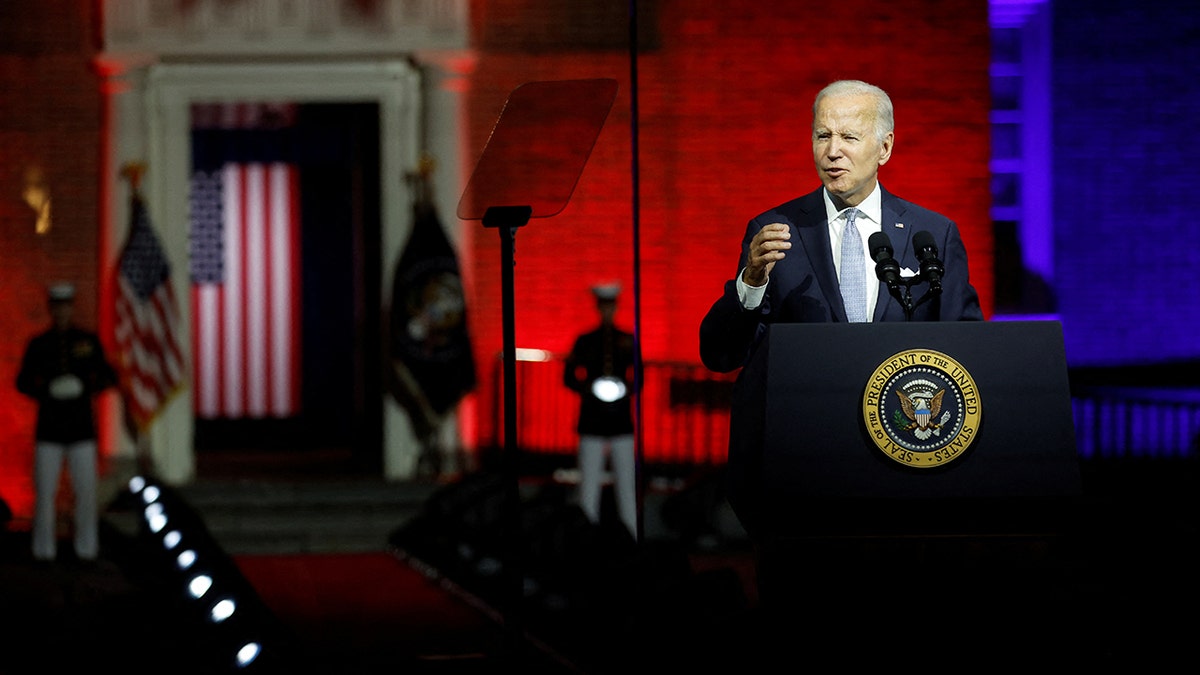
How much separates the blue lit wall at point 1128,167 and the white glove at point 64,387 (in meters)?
6.62

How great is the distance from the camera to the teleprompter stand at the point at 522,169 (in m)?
Answer: 3.29

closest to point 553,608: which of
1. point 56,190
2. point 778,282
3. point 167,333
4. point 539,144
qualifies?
point 539,144

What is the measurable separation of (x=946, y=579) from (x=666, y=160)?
7976mm

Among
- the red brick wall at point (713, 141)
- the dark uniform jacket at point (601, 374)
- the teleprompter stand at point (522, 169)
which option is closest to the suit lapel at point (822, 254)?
the teleprompter stand at point (522, 169)

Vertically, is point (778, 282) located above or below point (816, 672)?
above

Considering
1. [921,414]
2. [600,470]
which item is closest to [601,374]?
[600,470]

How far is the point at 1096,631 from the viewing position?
2461mm

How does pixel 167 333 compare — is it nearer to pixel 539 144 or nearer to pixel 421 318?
pixel 421 318

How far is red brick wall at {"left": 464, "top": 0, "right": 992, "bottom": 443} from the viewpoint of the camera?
10.2m

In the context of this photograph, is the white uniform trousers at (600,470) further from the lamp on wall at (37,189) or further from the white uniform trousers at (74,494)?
the lamp on wall at (37,189)

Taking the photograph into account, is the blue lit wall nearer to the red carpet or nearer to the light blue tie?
the red carpet

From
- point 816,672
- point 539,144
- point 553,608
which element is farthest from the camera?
point 553,608

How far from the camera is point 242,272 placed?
1144 cm

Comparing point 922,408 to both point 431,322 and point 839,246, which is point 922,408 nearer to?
point 839,246
